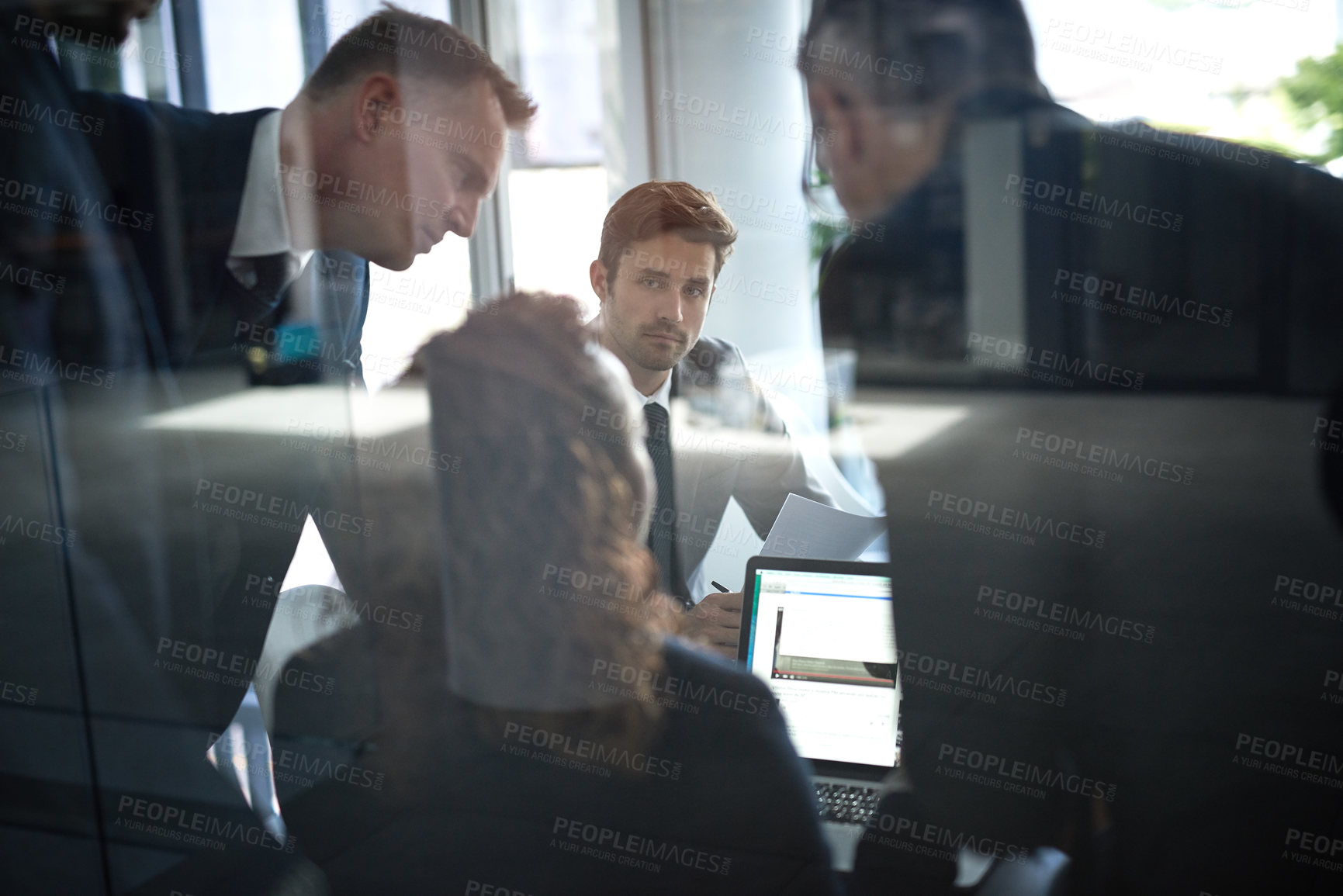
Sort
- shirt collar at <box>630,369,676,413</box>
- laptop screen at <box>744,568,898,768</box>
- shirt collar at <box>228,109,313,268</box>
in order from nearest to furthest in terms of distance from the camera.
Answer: laptop screen at <box>744,568,898,768</box> → shirt collar at <box>630,369,676,413</box> → shirt collar at <box>228,109,313,268</box>

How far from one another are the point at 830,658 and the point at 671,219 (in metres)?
0.51

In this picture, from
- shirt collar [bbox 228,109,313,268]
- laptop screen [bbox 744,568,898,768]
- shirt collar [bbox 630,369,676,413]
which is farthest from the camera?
shirt collar [bbox 228,109,313,268]

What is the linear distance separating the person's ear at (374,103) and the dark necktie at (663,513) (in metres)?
0.52

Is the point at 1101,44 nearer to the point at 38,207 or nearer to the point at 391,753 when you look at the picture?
the point at 391,753

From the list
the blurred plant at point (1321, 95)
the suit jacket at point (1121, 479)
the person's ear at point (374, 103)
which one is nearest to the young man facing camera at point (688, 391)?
the suit jacket at point (1121, 479)

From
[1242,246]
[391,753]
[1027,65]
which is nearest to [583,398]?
[391,753]

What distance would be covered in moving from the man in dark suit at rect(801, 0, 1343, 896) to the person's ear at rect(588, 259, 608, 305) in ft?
0.96

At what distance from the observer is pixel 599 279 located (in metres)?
1.08

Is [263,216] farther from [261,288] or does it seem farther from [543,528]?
[543,528]

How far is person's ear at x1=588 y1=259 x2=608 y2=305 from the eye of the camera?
3.54ft

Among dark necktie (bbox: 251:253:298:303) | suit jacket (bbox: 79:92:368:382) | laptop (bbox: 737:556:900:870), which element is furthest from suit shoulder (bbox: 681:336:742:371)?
dark necktie (bbox: 251:253:298:303)

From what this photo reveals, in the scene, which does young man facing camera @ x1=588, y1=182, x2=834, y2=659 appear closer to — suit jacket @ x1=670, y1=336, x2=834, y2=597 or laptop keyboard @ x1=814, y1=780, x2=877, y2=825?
suit jacket @ x1=670, y1=336, x2=834, y2=597

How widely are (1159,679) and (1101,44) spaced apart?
31.5 inches

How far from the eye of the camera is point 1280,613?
3.85 feet
